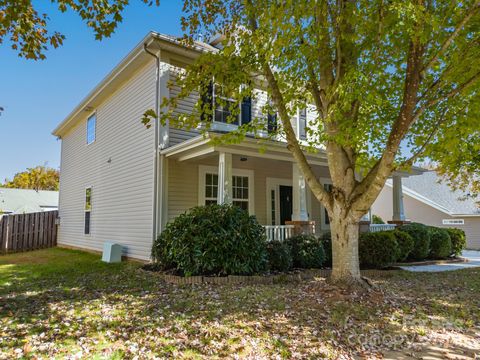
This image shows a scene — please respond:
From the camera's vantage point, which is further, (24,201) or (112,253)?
(24,201)

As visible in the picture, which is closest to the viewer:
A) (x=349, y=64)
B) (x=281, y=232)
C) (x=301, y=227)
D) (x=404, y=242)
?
(x=349, y=64)

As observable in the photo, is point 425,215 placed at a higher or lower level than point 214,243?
higher

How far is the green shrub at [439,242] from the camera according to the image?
11.1 meters

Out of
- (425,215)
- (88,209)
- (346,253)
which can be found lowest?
(346,253)

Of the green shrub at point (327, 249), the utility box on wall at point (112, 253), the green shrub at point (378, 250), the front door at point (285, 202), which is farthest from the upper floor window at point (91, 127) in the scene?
the green shrub at point (378, 250)

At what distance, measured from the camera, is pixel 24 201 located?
2698cm

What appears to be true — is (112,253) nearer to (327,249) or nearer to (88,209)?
(88,209)

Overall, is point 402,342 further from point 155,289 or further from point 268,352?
point 155,289

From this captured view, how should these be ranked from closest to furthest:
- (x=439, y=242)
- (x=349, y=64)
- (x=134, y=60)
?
(x=349, y=64) → (x=134, y=60) → (x=439, y=242)

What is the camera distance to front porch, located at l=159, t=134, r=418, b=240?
823cm

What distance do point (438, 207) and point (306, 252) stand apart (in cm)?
1606

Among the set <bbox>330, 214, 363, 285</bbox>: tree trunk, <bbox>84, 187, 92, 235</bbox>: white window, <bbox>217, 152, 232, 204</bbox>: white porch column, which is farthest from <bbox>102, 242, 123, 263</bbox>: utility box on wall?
<bbox>330, 214, 363, 285</bbox>: tree trunk

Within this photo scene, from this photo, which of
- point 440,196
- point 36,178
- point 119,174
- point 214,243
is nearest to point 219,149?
point 214,243

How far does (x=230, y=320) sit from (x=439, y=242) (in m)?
9.55
